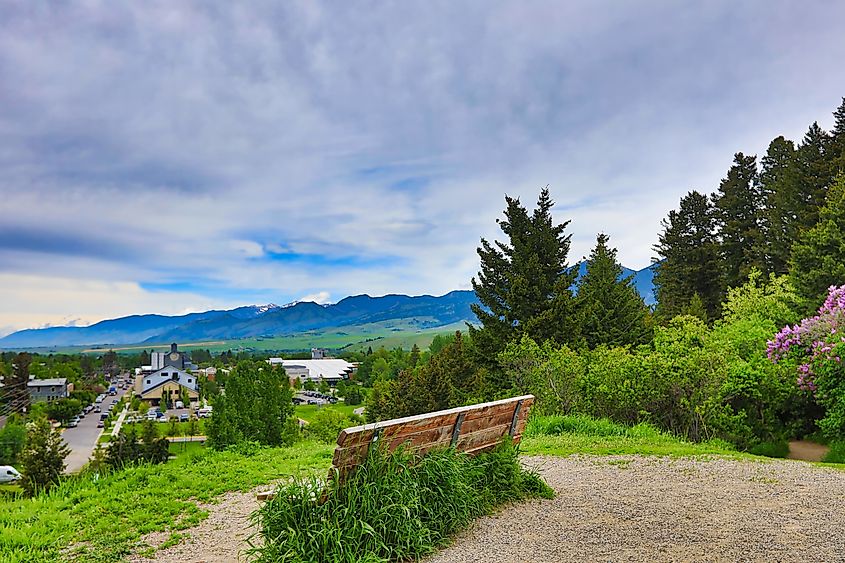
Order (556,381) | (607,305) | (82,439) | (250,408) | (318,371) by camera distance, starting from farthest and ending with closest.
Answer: (318,371)
(82,439)
(607,305)
(250,408)
(556,381)

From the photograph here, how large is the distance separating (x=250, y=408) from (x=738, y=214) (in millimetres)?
28650

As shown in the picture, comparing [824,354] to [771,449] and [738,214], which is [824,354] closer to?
[771,449]

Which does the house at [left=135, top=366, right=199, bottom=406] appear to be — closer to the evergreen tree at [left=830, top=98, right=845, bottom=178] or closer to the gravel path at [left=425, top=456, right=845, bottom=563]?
the evergreen tree at [left=830, top=98, right=845, bottom=178]

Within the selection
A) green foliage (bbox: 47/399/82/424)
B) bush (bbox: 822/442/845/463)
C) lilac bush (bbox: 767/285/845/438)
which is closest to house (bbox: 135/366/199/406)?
green foliage (bbox: 47/399/82/424)

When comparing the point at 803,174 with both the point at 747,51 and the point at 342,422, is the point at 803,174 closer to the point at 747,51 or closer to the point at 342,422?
the point at 747,51

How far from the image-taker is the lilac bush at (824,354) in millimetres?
11078

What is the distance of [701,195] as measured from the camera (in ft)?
122

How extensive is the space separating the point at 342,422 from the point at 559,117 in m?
34.5

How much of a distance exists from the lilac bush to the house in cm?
9326

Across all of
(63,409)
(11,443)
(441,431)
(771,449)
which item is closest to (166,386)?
(63,409)

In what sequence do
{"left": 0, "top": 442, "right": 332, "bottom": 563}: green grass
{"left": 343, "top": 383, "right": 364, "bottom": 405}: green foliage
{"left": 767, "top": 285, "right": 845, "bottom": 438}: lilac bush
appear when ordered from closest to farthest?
{"left": 0, "top": 442, "right": 332, "bottom": 563}: green grass → {"left": 767, "top": 285, "right": 845, "bottom": 438}: lilac bush → {"left": 343, "top": 383, "right": 364, "bottom": 405}: green foliage

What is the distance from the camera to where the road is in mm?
48513

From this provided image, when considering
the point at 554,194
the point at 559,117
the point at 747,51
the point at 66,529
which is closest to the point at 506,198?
the point at 554,194

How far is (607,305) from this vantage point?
26.9 m
